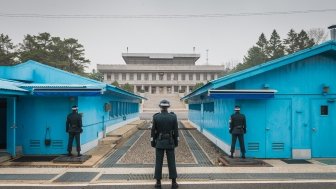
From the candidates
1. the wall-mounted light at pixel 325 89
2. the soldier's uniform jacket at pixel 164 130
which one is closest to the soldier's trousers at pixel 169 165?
the soldier's uniform jacket at pixel 164 130

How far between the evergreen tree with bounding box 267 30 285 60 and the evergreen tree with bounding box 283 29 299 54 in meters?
1.38

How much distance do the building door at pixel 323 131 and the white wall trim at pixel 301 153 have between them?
0.83ft

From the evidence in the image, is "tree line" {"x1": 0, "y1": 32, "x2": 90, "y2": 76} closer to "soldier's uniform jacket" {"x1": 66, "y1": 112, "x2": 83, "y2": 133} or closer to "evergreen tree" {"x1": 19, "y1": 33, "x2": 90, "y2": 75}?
"evergreen tree" {"x1": 19, "y1": 33, "x2": 90, "y2": 75}

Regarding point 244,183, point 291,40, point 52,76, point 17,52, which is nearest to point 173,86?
point 291,40

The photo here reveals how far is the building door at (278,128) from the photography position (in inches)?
448

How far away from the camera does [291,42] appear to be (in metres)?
75.4

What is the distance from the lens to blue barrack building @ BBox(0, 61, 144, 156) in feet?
36.6

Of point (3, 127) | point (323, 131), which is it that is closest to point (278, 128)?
point (323, 131)

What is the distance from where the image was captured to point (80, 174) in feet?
29.2

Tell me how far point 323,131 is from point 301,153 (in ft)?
3.74

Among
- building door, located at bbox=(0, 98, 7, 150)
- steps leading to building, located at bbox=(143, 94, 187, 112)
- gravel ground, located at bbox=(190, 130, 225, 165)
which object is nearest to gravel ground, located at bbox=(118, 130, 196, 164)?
gravel ground, located at bbox=(190, 130, 225, 165)

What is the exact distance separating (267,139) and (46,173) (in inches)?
290

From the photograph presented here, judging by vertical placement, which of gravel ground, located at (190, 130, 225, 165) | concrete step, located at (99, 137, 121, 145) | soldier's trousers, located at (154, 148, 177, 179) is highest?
soldier's trousers, located at (154, 148, 177, 179)

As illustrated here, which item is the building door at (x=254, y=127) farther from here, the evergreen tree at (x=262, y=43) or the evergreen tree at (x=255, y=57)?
the evergreen tree at (x=262, y=43)
